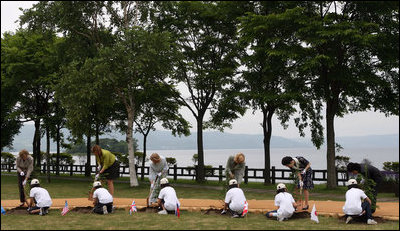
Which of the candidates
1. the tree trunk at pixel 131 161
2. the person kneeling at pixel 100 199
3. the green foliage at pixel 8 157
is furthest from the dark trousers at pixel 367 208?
the green foliage at pixel 8 157

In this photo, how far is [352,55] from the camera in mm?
22703

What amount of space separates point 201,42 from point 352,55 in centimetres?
974

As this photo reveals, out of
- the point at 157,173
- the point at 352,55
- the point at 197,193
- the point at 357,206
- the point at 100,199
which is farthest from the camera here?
the point at 352,55

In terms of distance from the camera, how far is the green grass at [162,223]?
375 inches

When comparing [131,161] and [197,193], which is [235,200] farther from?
[131,161]

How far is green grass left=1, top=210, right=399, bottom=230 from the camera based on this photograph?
31.2ft

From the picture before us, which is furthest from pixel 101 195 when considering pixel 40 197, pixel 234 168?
pixel 234 168

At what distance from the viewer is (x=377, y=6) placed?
66.4 ft

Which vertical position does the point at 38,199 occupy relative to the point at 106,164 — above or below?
below

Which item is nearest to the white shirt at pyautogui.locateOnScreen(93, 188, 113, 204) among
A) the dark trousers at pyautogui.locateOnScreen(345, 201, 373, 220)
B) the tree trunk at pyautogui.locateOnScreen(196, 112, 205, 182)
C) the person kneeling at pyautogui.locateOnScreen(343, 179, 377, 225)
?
the person kneeling at pyautogui.locateOnScreen(343, 179, 377, 225)

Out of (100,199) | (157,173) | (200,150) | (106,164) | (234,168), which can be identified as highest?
(200,150)

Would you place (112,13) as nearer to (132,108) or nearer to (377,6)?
(132,108)

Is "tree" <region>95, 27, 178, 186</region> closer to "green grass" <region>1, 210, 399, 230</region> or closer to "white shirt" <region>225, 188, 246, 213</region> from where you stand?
"green grass" <region>1, 210, 399, 230</region>

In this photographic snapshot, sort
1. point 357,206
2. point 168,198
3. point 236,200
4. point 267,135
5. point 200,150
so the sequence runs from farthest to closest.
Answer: point 200,150 < point 267,135 < point 168,198 < point 236,200 < point 357,206
